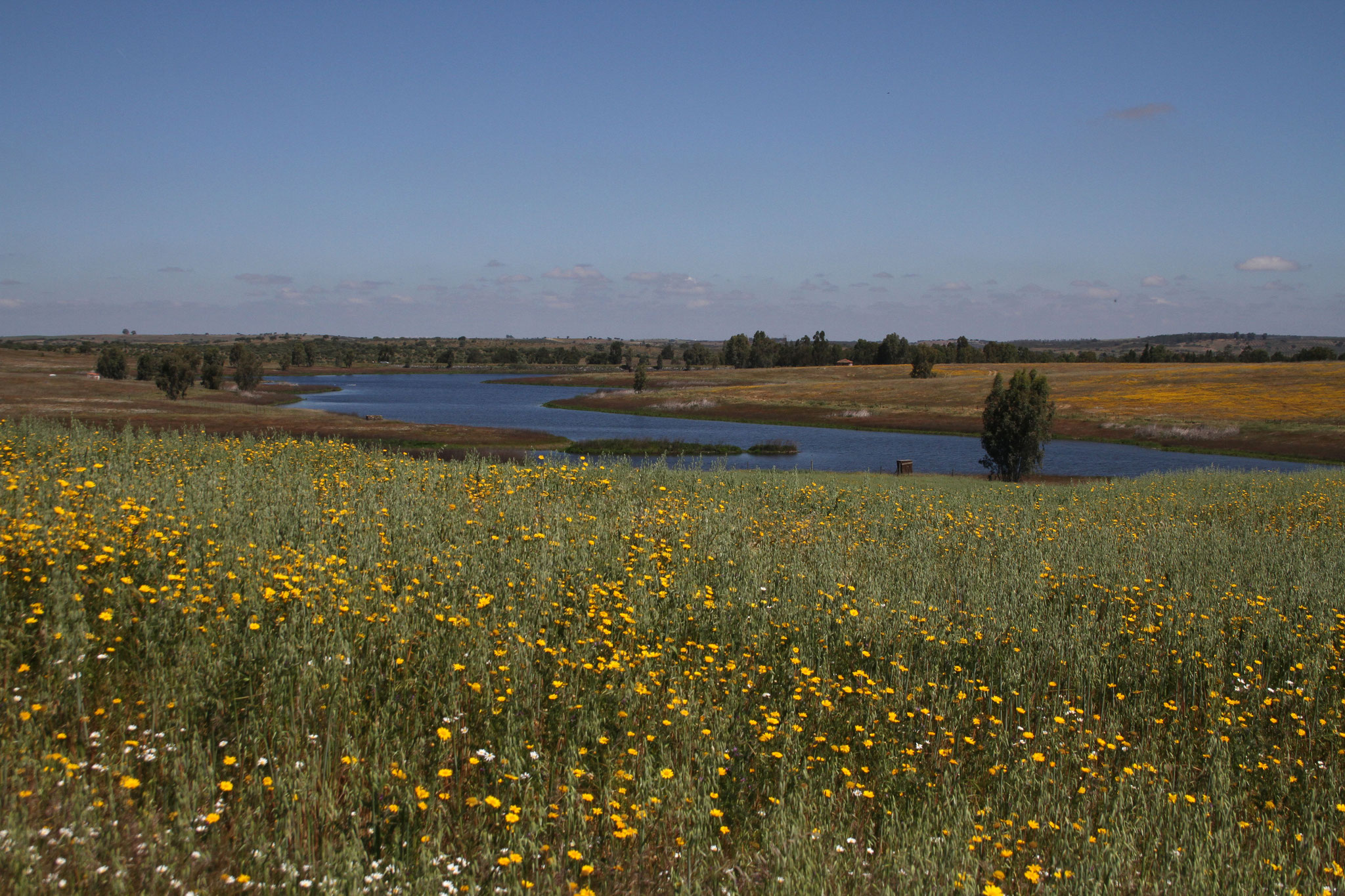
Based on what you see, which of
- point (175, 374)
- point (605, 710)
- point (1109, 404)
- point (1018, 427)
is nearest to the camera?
point (605, 710)

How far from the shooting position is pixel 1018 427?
1667 inches

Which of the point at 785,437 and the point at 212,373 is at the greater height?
the point at 212,373

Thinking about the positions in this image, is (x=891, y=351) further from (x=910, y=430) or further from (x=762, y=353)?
(x=910, y=430)

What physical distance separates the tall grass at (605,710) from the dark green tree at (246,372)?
107 meters

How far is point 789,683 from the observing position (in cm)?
548

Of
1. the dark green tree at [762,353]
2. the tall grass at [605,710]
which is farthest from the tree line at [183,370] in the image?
the dark green tree at [762,353]

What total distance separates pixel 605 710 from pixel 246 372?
114040 mm

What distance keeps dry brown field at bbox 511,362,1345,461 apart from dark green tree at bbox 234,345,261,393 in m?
43.2

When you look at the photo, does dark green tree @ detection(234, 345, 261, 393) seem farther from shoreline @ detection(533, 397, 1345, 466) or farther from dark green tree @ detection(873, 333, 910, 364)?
dark green tree @ detection(873, 333, 910, 364)

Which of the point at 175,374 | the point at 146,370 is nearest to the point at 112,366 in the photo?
the point at 146,370

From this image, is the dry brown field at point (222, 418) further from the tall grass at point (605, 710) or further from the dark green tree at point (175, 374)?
the tall grass at point (605, 710)

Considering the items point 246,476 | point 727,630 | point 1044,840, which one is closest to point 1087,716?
point 1044,840

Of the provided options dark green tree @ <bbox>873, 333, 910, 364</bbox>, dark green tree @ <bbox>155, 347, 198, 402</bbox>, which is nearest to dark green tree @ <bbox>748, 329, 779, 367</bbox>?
dark green tree @ <bbox>873, 333, 910, 364</bbox>

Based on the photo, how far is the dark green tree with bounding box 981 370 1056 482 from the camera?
42.1m
